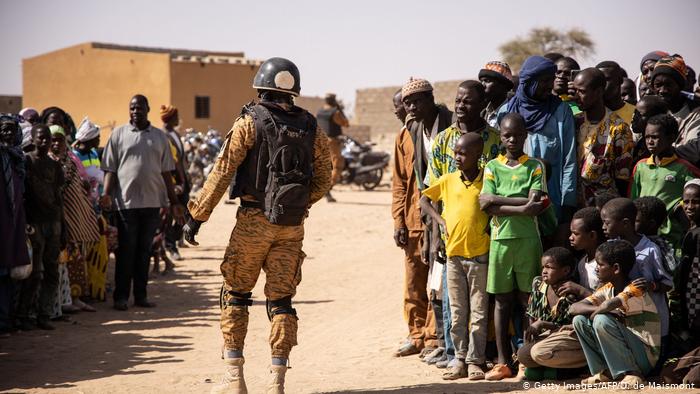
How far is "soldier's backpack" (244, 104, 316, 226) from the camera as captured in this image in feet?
19.2

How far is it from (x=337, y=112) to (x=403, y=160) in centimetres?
1365

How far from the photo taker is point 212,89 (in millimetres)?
38250

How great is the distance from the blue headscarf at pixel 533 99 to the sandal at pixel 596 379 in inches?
72.0

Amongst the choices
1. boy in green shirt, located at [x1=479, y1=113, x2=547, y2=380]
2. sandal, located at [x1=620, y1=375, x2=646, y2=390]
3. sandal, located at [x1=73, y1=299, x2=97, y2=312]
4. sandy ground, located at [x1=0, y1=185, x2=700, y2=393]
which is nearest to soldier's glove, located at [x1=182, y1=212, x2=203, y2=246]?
sandy ground, located at [x1=0, y1=185, x2=700, y2=393]

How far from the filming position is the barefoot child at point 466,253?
633 centimetres

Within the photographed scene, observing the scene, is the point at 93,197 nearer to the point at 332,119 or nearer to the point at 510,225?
the point at 510,225

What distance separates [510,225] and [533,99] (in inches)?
40.4

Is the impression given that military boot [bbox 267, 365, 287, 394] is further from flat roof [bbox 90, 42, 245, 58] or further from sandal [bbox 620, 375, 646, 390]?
flat roof [bbox 90, 42, 245, 58]

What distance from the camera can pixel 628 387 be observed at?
218 inches

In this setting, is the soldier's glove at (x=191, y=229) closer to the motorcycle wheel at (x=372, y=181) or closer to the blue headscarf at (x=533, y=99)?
the blue headscarf at (x=533, y=99)

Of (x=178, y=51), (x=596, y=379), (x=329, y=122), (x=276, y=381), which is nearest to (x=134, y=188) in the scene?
(x=276, y=381)

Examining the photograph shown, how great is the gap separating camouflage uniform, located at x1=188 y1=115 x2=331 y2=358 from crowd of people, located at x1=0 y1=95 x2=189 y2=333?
277 cm

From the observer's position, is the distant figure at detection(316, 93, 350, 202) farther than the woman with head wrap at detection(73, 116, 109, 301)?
Yes

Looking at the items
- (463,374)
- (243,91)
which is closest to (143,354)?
(463,374)
